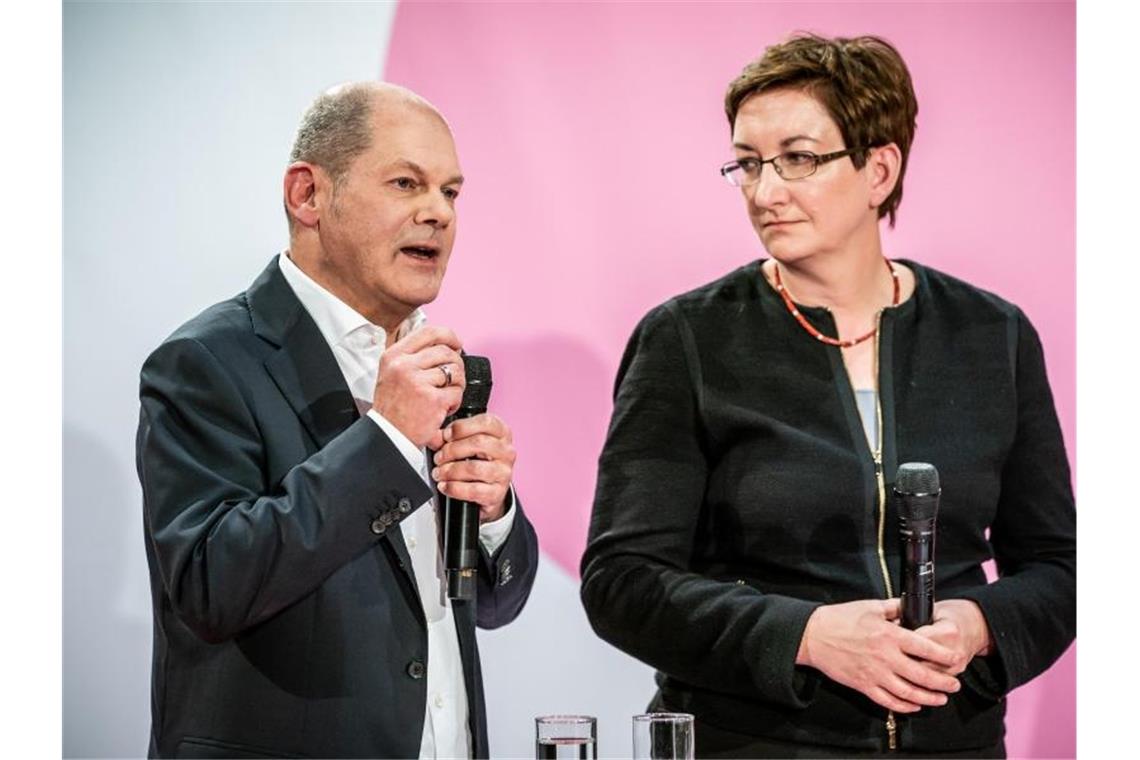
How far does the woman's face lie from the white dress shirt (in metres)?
0.72

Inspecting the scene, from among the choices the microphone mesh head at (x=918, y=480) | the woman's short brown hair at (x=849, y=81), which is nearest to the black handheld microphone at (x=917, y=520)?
the microphone mesh head at (x=918, y=480)

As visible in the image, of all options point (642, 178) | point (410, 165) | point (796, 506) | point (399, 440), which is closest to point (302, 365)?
point (399, 440)

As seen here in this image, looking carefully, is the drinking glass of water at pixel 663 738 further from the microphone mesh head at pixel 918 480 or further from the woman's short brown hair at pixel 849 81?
the woman's short brown hair at pixel 849 81

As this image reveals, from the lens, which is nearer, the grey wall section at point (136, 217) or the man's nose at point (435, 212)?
the man's nose at point (435, 212)

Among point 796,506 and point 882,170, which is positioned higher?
point 882,170

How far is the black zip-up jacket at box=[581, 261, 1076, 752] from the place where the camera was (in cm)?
235

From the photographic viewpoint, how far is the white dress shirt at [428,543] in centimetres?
209

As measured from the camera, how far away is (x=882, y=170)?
2564 millimetres

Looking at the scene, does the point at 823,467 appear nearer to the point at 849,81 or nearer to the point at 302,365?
the point at 849,81

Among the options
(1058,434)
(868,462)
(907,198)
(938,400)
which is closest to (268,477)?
(868,462)

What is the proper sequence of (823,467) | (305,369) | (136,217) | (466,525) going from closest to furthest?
(466,525)
(305,369)
(823,467)
(136,217)

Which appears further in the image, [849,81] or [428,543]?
[849,81]

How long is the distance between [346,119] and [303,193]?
0.14m

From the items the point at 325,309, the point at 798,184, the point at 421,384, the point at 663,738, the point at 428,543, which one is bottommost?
the point at 663,738
